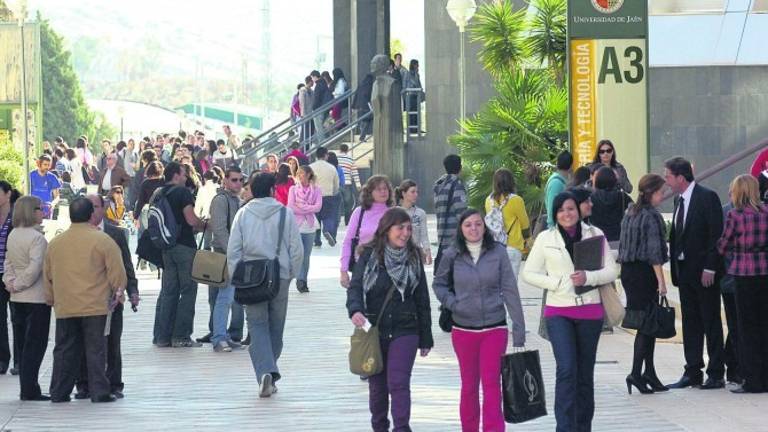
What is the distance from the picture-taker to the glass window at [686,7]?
32625 millimetres

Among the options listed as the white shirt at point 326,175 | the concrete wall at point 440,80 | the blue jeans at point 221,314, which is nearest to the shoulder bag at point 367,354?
the blue jeans at point 221,314

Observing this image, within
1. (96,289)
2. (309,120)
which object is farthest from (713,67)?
(96,289)

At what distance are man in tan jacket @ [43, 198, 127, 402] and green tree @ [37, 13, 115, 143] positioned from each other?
87.5 m

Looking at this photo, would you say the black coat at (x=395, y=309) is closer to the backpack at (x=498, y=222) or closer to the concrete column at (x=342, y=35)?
the backpack at (x=498, y=222)

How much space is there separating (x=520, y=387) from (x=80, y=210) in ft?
13.1

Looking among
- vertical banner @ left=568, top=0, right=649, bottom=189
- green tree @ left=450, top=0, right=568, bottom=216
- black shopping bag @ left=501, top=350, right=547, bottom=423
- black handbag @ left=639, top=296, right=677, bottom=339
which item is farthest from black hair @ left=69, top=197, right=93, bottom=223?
green tree @ left=450, top=0, right=568, bottom=216

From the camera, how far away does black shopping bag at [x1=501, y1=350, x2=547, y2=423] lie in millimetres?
10547

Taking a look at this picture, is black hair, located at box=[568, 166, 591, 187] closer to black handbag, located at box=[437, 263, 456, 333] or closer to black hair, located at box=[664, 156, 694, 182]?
black hair, located at box=[664, 156, 694, 182]

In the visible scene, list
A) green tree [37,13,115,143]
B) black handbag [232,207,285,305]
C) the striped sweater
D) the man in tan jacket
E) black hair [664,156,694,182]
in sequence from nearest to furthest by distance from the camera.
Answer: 1. the man in tan jacket
2. black handbag [232,207,285,305]
3. black hair [664,156,694,182]
4. the striped sweater
5. green tree [37,13,115,143]

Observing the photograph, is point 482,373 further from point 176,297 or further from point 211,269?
point 176,297

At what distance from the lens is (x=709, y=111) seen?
105 feet

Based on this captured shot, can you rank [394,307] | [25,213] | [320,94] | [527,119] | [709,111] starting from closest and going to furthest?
[394,307] < [25,213] < [527,119] < [709,111] < [320,94]

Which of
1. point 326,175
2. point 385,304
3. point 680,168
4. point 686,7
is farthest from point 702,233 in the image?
point 686,7

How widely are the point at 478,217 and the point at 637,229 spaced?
9.71 ft
